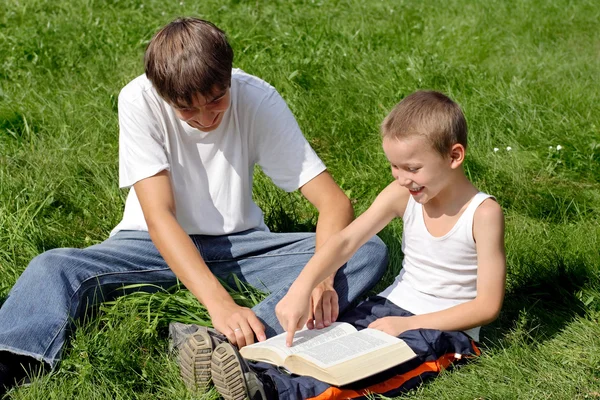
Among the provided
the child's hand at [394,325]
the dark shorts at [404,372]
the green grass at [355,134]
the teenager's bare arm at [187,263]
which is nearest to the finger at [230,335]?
the teenager's bare arm at [187,263]

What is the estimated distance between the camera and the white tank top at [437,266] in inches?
123

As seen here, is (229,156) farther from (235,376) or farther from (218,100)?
(235,376)

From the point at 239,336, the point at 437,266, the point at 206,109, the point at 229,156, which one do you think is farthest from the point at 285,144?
the point at 239,336

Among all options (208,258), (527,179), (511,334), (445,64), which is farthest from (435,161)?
(445,64)

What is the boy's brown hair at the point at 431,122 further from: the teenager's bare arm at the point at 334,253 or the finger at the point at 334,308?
the finger at the point at 334,308

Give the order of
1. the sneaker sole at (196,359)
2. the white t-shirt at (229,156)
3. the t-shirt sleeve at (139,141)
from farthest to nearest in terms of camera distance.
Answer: the white t-shirt at (229,156) < the t-shirt sleeve at (139,141) < the sneaker sole at (196,359)

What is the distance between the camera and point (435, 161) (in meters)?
3.03

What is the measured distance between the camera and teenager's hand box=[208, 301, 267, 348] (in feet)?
9.82

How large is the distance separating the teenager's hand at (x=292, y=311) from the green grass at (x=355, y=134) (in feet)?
1.44

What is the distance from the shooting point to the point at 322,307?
3.21 metres

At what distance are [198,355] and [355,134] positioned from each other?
7.96ft

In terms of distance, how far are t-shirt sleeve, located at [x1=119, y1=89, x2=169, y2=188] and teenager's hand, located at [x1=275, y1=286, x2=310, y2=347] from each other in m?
0.75

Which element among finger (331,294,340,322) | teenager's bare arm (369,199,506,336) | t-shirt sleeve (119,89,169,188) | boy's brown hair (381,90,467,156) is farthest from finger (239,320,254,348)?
boy's brown hair (381,90,467,156)

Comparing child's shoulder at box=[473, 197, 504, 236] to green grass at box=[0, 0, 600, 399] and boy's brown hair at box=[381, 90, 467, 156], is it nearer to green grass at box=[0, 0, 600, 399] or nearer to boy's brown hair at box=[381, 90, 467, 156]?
boy's brown hair at box=[381, 90, 467, 156]
